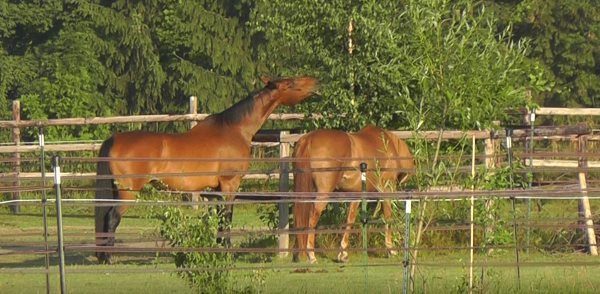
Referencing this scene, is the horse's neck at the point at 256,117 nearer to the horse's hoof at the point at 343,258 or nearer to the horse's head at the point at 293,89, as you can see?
the horse's head at the point at 293,89

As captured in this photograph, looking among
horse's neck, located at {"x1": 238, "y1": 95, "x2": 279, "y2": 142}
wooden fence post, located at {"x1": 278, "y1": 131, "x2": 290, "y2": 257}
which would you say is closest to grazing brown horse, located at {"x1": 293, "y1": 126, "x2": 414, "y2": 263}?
wooden fence post, located at {"x1": 278, "y1": 131, "x2": 290, "y2": 257}

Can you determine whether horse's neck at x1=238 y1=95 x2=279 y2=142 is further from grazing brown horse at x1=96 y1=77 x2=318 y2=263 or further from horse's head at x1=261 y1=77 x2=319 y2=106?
horse's head at x1=261 y1=77 x2=319 y2=106

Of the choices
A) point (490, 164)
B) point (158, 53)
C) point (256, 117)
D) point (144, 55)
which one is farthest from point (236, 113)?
point (158, 53)

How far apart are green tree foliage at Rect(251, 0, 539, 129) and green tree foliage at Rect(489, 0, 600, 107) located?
18.1 meters

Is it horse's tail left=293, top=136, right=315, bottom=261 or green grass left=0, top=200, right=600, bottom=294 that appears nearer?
green grass left=0, top=200, right=600, bottom=294

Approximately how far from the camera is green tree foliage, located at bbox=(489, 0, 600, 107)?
41094mm

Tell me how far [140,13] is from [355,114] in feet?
69.2

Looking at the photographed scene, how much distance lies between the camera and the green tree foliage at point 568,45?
41.1 meters

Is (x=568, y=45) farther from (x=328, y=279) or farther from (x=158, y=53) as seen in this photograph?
(x=328, y=279)

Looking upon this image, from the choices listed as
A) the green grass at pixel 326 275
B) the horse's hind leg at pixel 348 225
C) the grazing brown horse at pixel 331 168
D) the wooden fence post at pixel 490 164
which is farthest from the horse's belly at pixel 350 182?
the wooden fence post at pixel 490 164

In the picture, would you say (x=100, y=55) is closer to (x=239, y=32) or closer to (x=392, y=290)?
(x=239, y=32)

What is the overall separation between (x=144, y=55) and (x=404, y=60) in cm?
2693

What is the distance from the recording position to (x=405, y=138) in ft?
63.4

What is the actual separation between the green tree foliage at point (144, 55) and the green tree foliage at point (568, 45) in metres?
7.87
